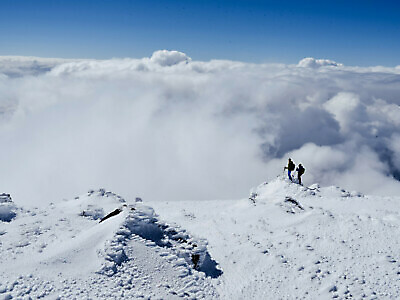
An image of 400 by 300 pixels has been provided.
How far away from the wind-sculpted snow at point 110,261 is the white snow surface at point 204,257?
4 cm

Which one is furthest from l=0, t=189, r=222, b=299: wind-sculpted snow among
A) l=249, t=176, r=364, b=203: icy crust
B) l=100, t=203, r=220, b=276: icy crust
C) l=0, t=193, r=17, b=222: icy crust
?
l=249, t=176, r=364, b=203: icy crust

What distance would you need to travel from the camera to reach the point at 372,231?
54.4ft

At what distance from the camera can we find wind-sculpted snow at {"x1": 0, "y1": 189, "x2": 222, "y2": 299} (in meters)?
10.7

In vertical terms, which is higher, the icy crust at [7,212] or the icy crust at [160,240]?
the icy crust at [160,240]

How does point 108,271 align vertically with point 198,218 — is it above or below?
above

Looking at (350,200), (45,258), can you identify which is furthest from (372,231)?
(45,258)

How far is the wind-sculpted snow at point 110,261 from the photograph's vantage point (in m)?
10.7

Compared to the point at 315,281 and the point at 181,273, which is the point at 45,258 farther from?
the point at 315,281

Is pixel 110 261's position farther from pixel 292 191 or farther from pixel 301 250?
pixel 292 191

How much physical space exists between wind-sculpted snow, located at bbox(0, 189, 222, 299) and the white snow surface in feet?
0.13

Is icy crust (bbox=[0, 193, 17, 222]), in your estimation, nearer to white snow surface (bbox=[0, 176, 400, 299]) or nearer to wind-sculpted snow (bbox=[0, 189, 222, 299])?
white snow surface (bbox=[0, 176, 400, 299])

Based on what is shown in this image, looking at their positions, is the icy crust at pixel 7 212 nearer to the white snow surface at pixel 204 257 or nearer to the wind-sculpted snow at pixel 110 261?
the white snow surface at pixel 204 257

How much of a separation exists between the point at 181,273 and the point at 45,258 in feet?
19.7

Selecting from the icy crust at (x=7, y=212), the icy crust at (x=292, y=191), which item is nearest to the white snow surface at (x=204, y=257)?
the icy crust at (x=7, y=212)
